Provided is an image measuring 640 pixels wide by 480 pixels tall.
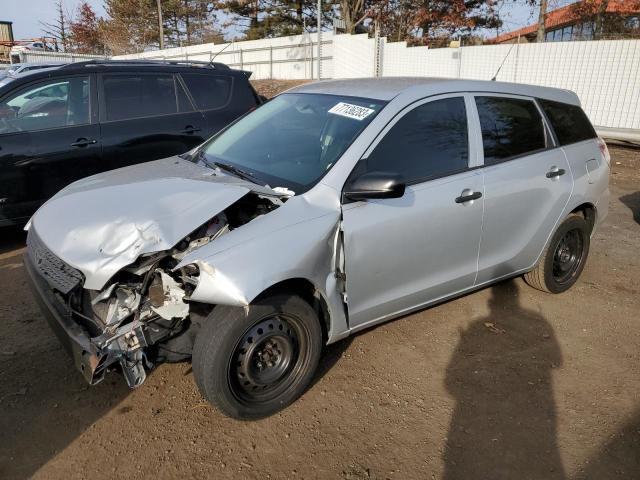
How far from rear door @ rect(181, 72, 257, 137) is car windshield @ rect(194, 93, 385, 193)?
2396mm

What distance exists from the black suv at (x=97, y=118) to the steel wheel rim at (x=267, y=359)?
3630 millimetres

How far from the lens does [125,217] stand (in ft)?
8.77

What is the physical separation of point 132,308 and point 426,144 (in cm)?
205

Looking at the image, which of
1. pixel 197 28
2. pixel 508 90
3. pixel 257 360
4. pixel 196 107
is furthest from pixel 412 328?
pixel 197 28

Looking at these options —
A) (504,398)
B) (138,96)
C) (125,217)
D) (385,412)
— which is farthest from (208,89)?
(504,398)

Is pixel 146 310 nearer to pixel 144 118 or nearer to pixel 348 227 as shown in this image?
pixel 348 227

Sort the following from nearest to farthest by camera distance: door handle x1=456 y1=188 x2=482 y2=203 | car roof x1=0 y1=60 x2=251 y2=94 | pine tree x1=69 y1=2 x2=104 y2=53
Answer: door handle x1=456 y1=188 x2=482 y2=203, car roof x1=0 y1=60 x2=251 y2=94, pine tree x1=69 y1=2 x2=104 y2=53

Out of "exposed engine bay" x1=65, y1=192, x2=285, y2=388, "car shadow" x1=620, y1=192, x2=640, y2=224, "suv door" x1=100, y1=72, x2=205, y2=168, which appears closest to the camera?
"exposed engine bay" x1=65, y1=192, x2=285, y2=388

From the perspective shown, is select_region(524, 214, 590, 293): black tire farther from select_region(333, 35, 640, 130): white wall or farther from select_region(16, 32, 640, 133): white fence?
select_region(333, 35, 640, 130): white wall

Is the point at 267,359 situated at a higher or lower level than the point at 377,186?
lower

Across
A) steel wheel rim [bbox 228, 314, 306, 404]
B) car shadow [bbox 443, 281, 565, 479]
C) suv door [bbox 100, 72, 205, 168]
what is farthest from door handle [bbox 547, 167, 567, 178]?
suv door [bbox 100, 72, 205, 168]

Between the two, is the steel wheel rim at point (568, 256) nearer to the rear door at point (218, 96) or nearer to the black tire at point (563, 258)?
the black tire at point (563, 258)

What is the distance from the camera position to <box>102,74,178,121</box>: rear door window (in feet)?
18.5

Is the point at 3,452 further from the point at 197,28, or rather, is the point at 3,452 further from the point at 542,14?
the point at 197,28
